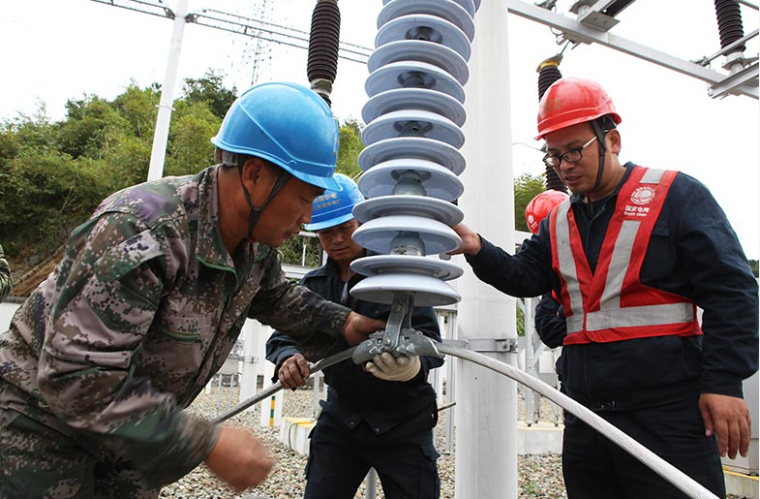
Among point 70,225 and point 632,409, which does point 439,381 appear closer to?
point 632,409

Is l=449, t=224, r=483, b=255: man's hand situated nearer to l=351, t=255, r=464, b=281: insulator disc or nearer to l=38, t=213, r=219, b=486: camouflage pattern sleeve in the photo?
l=351, t=255, r=464, b=281: insulator disc

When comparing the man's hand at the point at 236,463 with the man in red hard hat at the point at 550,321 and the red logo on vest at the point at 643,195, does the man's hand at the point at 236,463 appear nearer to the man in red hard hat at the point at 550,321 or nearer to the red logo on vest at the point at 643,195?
the red logo on vest at the point at 643,195

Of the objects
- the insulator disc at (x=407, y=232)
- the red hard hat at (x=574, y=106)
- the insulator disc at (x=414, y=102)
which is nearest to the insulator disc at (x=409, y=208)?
the insulator disc at (x=407, y=232)

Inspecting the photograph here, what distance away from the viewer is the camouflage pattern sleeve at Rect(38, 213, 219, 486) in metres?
Result: 1.16

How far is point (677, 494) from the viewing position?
5.32ft

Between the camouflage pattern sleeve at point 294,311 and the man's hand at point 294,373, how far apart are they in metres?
0.14

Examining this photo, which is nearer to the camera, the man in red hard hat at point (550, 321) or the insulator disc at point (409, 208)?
the insulator disc at point (409, 208)

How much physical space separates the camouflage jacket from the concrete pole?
1.05m

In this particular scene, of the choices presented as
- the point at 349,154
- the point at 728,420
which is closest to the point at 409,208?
the point at 728,420

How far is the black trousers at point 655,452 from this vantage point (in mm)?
1632

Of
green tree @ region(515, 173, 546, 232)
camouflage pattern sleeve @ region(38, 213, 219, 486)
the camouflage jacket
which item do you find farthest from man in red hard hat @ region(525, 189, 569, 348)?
green tree @ region(515, 173, 546, 232)

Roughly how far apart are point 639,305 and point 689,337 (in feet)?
0.58

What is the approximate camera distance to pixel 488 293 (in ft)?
7.79

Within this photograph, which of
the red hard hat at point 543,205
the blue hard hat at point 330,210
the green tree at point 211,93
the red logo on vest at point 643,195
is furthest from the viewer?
the green tree at point 211,93
